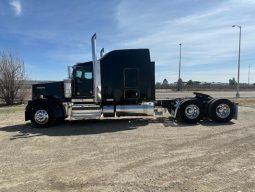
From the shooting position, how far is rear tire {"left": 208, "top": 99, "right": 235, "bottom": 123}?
49.5 feet

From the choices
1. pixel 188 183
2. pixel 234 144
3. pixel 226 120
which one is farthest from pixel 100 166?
pixel 226 120

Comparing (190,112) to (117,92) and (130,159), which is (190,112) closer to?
(117,92)

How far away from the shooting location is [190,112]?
15.1 metres

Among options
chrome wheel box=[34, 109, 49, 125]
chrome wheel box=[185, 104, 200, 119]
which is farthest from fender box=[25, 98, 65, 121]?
chrome wheel box=[185, 104, 200, 119]

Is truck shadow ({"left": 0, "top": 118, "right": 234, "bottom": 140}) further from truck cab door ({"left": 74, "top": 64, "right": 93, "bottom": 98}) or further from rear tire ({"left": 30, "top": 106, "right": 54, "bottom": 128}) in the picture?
truck cab door ({"left": 74, "top": 64, "right": 93, "bottom": 98})

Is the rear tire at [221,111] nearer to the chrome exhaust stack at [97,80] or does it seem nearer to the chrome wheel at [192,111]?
the chrome wheel at [192,111]

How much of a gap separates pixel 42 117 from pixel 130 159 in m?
7.24

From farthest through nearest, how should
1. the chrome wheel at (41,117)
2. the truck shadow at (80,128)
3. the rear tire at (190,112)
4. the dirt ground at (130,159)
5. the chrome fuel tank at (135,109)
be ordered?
the chrome fuel tank at (135,109), the rear tire at (190,112), the chrome wheel at (41,117), the truck shadow at (80,128), the dirt ground at (130,159)

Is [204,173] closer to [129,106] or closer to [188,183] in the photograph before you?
A: [188,183]

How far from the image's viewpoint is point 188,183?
20.9ft

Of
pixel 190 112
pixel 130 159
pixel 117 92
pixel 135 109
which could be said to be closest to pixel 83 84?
pixel 117 92

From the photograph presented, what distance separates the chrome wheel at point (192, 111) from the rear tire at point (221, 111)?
551 millimetres

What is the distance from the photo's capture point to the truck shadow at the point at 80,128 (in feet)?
42.4

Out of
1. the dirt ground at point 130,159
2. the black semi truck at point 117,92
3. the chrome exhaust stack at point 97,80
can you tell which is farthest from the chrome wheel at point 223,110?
the chrome exhaust stack at point 97,80
